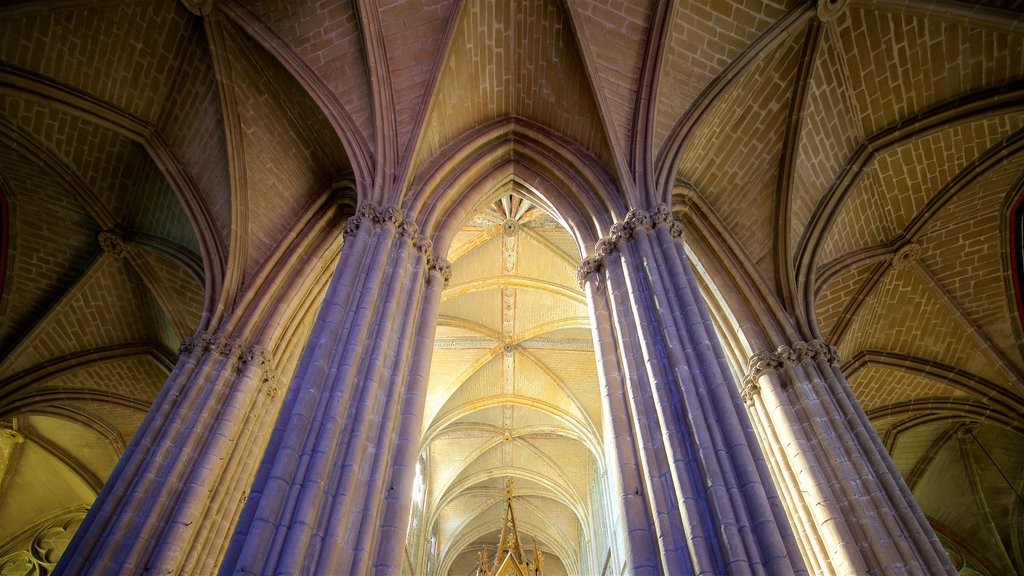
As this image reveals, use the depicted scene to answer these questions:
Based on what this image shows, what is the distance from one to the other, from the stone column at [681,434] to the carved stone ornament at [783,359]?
277 centimetres

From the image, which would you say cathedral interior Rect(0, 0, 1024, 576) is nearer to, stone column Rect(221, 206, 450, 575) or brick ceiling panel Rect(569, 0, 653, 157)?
brick ceiling panel Rect(569, 0, 653, 157)

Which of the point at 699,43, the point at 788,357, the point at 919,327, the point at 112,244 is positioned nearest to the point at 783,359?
the point at 788,357

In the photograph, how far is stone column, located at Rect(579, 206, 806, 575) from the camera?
15.2 ft

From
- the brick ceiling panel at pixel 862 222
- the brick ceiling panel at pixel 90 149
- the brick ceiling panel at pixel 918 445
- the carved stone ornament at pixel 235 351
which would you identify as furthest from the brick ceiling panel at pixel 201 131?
the brick ceiling panel at pixel 918 445

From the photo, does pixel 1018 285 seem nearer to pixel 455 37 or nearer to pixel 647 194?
pixel 647 194

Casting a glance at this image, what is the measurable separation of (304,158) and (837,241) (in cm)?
960

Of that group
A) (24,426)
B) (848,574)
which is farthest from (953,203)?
(24,426)

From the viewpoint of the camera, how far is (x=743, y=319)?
31.8ft

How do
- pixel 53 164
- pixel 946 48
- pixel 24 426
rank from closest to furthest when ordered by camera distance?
pixel 946 48 → pixel 53 164 → pixel 24 426

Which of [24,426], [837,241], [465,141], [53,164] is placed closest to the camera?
[465,141]

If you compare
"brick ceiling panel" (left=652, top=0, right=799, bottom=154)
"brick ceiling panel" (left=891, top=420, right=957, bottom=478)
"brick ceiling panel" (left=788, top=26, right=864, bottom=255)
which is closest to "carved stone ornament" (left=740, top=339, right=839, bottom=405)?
"brick ceiling panel" (left=788, top=26, right=864, bottom=255)

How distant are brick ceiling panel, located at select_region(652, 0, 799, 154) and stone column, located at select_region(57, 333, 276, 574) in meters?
7.00

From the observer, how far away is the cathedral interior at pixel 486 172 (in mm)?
8828

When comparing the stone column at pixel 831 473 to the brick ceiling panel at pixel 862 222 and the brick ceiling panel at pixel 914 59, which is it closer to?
the brick ceiling panel at pixel 862 222
